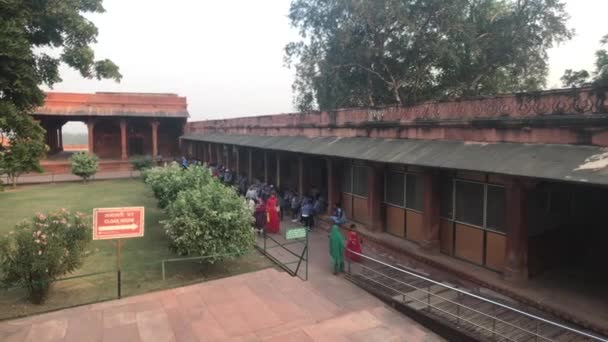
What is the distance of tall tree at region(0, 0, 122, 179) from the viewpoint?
23.5ft

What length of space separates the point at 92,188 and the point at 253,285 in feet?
66.5

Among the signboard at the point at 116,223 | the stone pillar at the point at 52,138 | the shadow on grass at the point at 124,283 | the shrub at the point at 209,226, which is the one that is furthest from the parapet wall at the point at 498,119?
the stone pillar at the point at 52,138

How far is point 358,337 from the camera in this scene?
641 centimetres

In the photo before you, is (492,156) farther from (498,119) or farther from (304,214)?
(304,214)

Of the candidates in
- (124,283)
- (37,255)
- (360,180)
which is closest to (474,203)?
(360,180)

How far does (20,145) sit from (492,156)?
9.21 meters

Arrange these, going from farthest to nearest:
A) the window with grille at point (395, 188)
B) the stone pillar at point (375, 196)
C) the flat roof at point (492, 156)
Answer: the stone pillar at point (375, 196) < the window with grille at point (395, 188) < the flat roof at point (492, 156)

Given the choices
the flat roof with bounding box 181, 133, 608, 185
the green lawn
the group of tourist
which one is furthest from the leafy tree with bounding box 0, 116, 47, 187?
the flat roof with bounding box 181, 133, 608, 185

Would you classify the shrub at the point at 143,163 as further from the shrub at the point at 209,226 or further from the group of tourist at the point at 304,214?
the shrub at the point at 209,226

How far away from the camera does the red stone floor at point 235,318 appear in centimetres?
648

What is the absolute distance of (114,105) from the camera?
34.3 metres

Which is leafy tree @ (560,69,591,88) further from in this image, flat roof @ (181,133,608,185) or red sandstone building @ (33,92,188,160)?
red sandstone building @ (33,92,188,160)

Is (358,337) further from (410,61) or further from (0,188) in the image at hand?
(410,61)

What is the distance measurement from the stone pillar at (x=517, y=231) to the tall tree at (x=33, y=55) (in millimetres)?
9464
